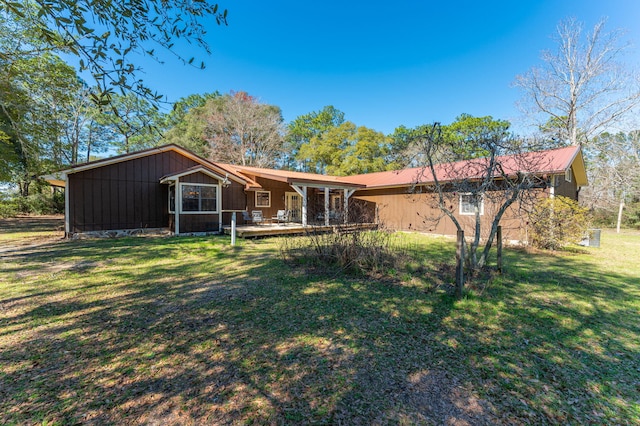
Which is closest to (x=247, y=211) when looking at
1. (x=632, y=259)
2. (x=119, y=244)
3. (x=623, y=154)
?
(x=119, y=244)

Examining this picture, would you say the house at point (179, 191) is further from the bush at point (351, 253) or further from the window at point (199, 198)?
the bush at point (351, 253)

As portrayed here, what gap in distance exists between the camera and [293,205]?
55.4ft

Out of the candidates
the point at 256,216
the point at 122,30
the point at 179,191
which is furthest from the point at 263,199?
the point at 122,30

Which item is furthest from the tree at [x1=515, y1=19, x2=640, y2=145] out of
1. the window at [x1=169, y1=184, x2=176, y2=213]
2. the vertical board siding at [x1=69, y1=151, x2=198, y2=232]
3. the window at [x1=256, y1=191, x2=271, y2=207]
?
the vertical board siding at [x1=69, y1=151, x2=198, y2=232]

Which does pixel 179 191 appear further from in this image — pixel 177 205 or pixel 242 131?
pixel 242 131

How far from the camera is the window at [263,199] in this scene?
50.7 feet

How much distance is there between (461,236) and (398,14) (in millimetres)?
13877

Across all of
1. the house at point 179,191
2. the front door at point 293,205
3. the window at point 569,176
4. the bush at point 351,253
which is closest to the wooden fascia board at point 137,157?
the house at point 179,191

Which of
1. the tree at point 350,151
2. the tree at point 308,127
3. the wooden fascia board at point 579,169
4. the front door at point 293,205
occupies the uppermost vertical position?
the tree at point 308,127

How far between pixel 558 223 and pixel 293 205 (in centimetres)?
1224

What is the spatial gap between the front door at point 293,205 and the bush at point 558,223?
11.1 metres

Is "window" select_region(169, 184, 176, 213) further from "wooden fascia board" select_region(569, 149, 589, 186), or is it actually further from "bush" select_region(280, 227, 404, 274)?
"wooden fascia board" select_region(569, 149, 589, 186)

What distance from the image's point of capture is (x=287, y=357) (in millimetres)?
2715

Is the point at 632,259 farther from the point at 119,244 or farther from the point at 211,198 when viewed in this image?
the point at 119,244
